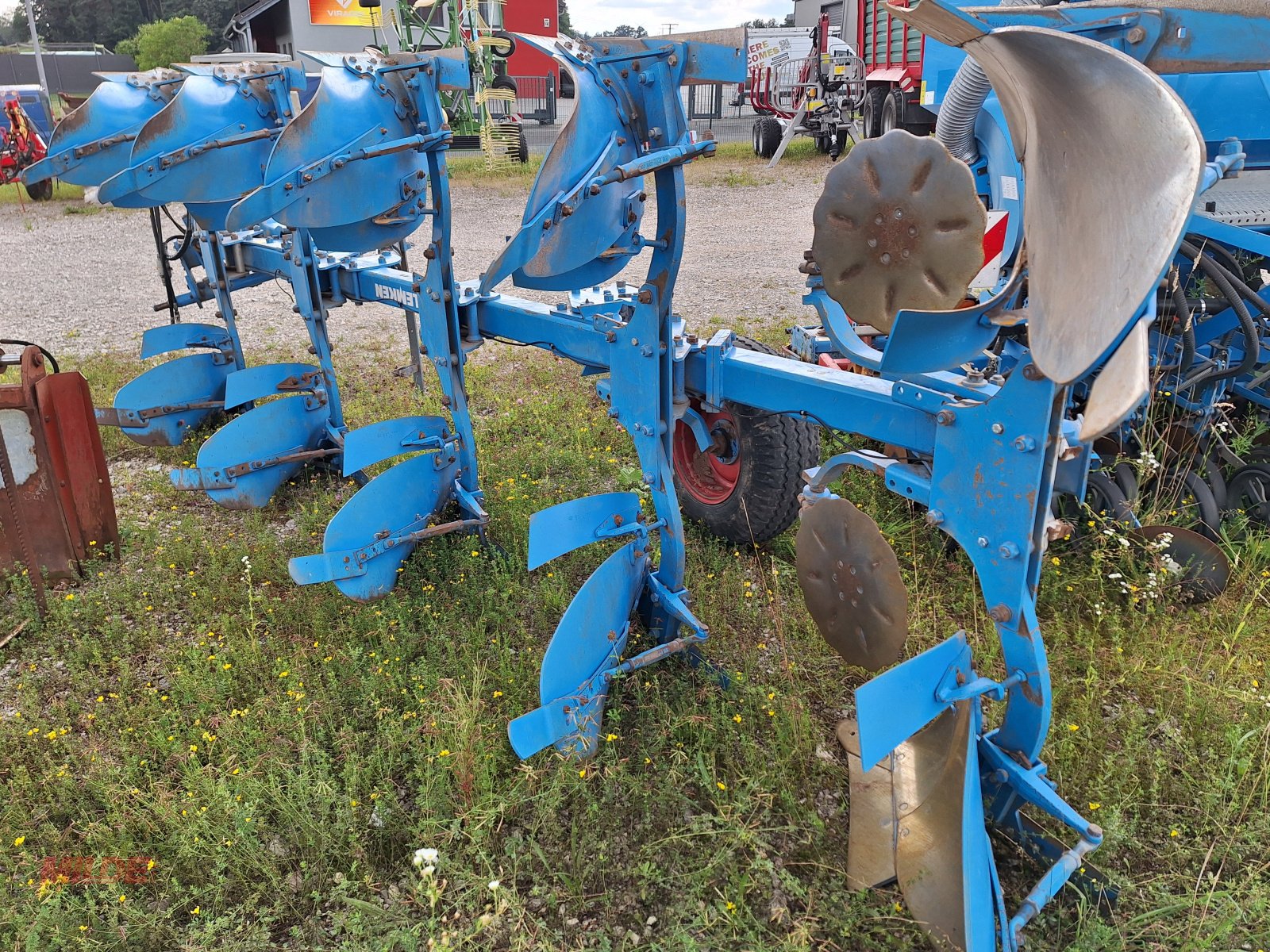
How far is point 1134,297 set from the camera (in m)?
1.21

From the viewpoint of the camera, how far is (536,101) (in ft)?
81.3

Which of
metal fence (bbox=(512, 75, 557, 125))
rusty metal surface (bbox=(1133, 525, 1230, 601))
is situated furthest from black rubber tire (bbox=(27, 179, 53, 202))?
rusty metal surface (bbox=(1133, 525, 1230, 601))

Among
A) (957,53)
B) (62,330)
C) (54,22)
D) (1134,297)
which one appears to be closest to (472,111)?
(62,330)

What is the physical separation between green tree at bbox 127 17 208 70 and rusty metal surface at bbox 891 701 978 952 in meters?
38.8

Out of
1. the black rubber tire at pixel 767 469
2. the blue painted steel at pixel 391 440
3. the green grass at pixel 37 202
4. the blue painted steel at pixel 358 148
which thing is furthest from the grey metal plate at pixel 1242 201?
the green grass at pixel 37 202

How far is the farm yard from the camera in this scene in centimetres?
202

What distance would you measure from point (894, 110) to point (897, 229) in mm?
12232

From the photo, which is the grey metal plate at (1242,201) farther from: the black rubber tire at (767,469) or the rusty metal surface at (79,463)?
the rusty metal surface at (79,463)

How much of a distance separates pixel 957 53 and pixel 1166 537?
8.87 feet

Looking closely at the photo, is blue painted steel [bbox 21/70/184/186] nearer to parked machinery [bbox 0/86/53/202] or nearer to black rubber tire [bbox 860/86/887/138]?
black rubber tire [bbox 860/86/887/138]

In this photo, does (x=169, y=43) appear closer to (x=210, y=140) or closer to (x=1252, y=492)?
(x=210, y=140)

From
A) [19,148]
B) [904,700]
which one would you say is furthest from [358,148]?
[19,148]

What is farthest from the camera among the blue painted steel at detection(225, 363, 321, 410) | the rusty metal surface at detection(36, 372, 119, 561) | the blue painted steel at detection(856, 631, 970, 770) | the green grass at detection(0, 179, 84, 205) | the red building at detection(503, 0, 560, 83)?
the red building at detection(503, 0, 560, 83)

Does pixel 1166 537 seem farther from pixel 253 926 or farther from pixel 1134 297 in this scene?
pixel 253 926
